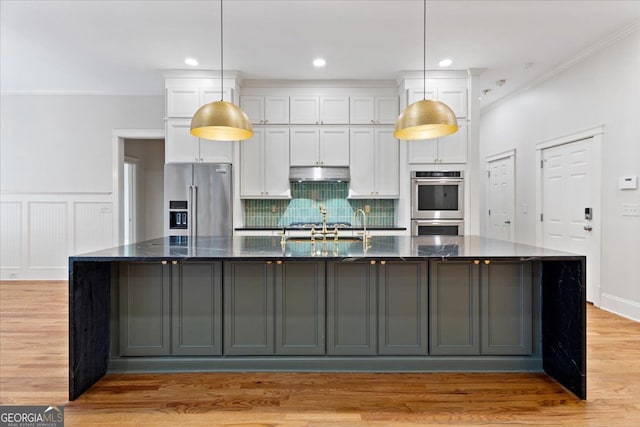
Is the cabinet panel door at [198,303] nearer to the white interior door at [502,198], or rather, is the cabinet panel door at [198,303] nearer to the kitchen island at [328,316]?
the kitchen island at [328,316]

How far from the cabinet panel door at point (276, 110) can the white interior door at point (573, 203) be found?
3.65m

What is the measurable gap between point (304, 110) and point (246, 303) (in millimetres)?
3318

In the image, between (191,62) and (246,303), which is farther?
(191,62)

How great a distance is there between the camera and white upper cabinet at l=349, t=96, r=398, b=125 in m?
5.18

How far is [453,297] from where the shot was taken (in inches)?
102

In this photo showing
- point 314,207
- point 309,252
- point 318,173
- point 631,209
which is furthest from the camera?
point 314,207

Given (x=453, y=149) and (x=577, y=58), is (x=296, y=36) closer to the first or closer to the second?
(x=453, y=149)

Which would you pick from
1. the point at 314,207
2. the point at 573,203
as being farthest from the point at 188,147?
the point at 573,203

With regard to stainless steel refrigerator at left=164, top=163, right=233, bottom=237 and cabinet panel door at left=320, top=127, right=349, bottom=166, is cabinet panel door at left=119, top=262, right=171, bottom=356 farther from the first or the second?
cabinet panel door at left=320, top=127, right=349, bottom=166

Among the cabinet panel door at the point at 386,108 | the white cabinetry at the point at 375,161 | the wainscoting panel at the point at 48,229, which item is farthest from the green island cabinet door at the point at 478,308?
the wainscoting panel at the point at 48,229

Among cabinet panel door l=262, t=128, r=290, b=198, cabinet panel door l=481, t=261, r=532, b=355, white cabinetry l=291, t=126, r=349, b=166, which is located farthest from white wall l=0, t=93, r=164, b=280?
cabinet panel door l=481, t=261, r=532, b=355

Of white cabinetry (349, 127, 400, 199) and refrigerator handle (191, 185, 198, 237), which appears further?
white cabinetry (349, 127, 400, 199)

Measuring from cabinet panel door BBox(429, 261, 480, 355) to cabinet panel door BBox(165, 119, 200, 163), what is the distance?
3570mm

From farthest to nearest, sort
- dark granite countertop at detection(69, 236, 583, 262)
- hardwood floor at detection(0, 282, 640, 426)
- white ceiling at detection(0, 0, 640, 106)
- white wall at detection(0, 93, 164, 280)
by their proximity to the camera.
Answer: white wall at detection(0, 93, 164, 280), white ceiling at detection(0, 0, 640, 106), dark granite countertop at detection(69, 236, 583, 262), hardwood floor at detection(0, 282, 640, 426)
